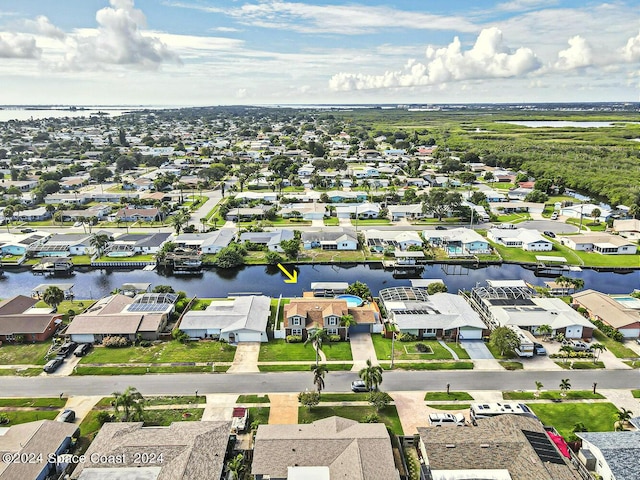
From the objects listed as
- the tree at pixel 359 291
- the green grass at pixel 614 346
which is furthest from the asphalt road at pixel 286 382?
the tree at pixel 359 291

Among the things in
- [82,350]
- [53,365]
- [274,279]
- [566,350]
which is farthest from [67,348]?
[566,350]

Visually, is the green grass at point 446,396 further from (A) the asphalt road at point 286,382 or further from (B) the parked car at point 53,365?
(B) the parked car at point 53,365

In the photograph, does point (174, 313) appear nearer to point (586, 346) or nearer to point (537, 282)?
point (586, 346)

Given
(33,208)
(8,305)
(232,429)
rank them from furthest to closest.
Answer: (33,208) → (8,305) → (232,429)

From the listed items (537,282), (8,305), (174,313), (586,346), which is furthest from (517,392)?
(8,305)

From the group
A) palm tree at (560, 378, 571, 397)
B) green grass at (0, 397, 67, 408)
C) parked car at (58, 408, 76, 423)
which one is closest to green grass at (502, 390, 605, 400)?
palm tree at (560, 378, 571, 397)

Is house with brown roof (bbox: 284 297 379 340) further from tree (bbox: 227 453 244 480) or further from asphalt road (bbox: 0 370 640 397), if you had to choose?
tree (bbox: 227 453 244 480)
